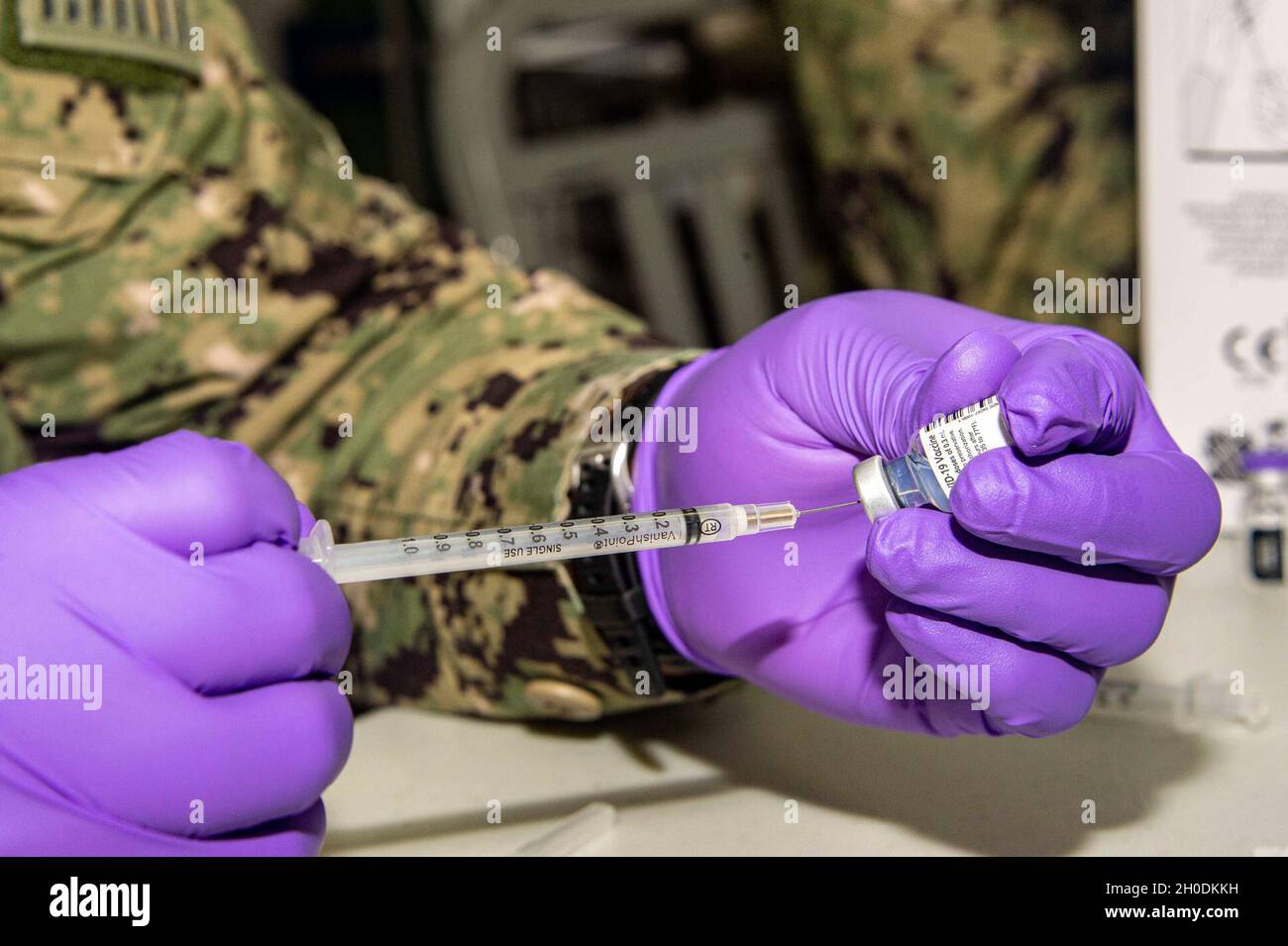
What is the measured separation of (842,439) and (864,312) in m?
0.07

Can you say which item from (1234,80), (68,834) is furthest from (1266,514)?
(68,834)

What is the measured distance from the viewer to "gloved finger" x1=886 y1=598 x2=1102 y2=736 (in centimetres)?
54

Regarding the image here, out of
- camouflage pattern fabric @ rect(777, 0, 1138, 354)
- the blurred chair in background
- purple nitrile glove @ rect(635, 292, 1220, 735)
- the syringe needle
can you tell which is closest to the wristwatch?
purple nitrile glove @ rect(635, 292, 1220, 735)

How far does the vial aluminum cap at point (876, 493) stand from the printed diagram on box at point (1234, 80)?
0.64 meters

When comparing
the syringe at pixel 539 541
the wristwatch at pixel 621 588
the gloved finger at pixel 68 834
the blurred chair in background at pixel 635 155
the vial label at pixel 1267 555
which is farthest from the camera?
the blurred chair in background at pixel 635 155

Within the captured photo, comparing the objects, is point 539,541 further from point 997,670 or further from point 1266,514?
point 1266,514

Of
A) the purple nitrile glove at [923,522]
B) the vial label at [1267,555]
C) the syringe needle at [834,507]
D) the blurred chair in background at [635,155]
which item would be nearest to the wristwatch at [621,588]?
the purple nitrile glove at [923,522]

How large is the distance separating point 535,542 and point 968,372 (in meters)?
0.23

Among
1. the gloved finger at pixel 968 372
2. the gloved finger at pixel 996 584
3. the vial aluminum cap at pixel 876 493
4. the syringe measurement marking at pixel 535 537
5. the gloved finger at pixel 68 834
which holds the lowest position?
the gloved finger at pixel 68 834

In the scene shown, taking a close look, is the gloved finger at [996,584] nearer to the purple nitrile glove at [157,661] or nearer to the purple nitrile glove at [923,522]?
the purple nitrile glove at [923,522]

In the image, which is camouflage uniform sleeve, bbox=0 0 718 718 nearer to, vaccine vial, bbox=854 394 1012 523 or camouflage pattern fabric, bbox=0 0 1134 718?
camouflage pattern fabric, bbox=0 0 1134 718

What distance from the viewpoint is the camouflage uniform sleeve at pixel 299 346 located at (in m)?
0.75

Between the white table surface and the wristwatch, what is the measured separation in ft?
0.21

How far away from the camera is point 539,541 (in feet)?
1.94
